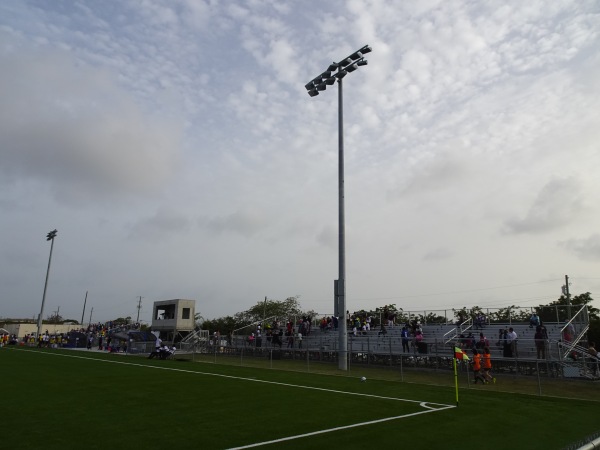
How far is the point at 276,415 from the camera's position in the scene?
1052cm

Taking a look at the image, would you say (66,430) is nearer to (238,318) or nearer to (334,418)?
(334,418)

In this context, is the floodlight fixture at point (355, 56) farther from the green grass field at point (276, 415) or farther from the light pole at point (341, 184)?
the green grass field at point (276, 415)

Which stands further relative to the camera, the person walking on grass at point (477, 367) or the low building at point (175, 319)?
the low building at point (175, 319)

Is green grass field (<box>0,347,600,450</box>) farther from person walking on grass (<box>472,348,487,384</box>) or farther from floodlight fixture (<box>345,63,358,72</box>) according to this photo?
floodlight fixture (<box>345,63,358,72</box>)

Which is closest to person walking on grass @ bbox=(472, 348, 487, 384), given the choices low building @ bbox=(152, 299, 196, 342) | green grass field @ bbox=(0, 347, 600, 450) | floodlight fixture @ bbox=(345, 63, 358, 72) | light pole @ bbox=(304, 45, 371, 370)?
green grass field @ bbox=(0, 347, 600, 450)

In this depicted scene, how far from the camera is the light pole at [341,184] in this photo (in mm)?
22984

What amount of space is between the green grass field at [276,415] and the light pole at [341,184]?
19.7 feet

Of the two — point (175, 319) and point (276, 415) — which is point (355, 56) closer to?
point (276, 415)

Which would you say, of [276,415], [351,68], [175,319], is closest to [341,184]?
[351,68]

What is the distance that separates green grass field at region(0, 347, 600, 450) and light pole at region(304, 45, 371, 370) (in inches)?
237

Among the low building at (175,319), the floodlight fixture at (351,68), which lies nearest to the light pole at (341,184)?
the floodlight fixture at (351,68)

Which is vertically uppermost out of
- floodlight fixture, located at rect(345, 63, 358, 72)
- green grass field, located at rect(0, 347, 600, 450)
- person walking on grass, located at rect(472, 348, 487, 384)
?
floodlight fixture, located at rect(345, 63, 358, 72)

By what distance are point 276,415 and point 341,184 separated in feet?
53.1

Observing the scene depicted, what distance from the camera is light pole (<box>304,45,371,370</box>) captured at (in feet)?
75.4
